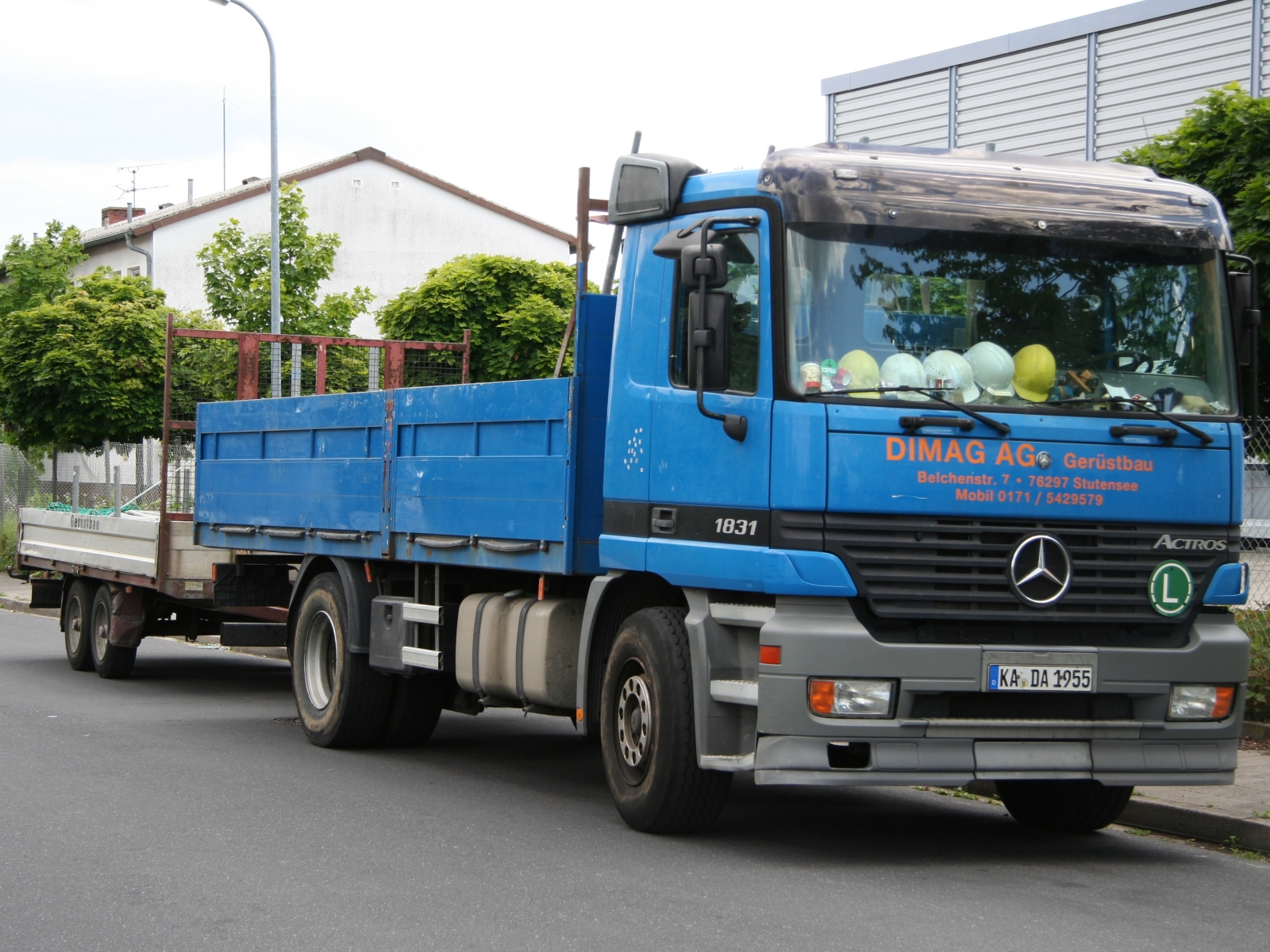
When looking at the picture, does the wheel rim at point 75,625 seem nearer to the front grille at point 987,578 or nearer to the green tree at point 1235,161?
the green tree at point 1235,161

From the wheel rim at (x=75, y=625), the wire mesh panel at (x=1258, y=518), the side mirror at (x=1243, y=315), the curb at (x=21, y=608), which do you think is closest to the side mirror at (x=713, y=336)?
the side mirror at (x=1243, y=315)

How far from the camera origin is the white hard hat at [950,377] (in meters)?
6.77

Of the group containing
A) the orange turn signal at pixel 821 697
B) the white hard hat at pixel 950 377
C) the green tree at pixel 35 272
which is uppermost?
the green tree at pixel 35 272

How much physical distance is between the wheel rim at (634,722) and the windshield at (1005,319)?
1.64m

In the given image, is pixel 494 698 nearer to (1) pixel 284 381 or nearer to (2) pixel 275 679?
(1) pixel 284 381

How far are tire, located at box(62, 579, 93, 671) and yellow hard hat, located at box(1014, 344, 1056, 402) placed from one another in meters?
10.6

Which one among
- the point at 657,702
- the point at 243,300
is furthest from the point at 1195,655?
the point at 243,300

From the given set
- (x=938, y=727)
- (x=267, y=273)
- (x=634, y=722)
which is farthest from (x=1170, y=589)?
(x=267, y=273)

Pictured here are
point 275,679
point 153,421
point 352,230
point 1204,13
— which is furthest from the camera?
point 352,230

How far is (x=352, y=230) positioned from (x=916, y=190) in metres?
43.8

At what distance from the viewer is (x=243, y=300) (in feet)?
86.1

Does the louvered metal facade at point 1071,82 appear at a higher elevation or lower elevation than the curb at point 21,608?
higher

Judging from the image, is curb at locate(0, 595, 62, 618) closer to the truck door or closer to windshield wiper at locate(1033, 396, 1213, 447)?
the truck door

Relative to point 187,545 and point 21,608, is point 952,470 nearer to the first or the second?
point 187,545
